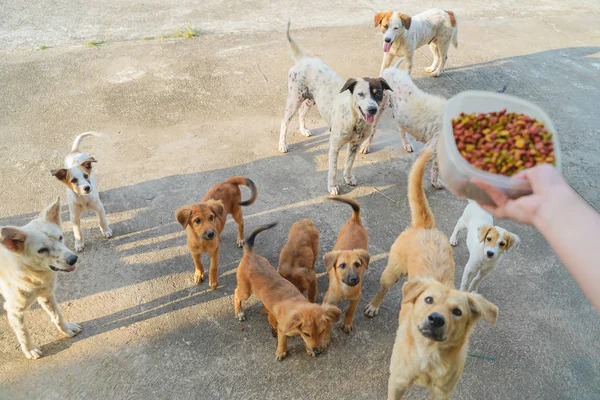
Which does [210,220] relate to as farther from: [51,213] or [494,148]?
[494,148]

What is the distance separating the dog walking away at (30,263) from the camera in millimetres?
3107

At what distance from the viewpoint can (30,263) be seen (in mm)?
3168

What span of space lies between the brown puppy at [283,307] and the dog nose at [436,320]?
0.87m

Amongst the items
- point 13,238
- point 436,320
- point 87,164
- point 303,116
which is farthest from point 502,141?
point 303,116

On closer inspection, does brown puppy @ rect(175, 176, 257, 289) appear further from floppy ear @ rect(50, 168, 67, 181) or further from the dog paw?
the dog paw

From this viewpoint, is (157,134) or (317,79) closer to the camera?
(317,79)

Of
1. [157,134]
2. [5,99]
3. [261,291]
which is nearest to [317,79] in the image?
[157,134]

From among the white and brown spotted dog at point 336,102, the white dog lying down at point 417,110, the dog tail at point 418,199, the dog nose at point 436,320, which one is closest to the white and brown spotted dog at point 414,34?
the white dog lying down at point 417,110

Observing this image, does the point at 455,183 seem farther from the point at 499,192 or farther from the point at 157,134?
the point at 157,134

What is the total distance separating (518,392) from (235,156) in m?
4.31

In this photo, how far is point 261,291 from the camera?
11.6 ft

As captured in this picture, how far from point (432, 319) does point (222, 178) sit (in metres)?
3.66

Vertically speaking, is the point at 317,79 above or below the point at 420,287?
above

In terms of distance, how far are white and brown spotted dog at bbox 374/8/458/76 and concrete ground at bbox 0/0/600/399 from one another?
1.76 feet
